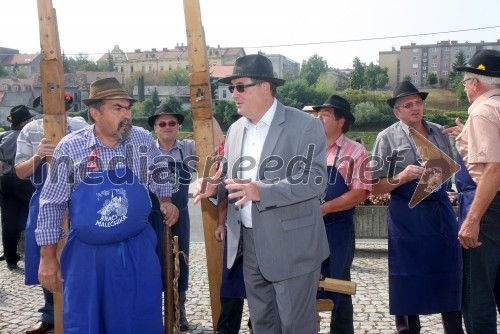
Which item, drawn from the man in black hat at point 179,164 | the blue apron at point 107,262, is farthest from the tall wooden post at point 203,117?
the blue apron at point 107,262

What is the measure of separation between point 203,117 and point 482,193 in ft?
8.14

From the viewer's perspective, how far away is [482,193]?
340cm

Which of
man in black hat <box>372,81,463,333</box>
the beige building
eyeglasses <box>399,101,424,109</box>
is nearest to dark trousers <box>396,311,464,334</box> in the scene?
man in black hat <box>372,81,463,333</box>

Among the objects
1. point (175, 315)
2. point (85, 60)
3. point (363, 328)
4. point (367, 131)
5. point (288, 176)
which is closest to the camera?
point (288, 176)

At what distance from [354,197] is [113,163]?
6.60 feet

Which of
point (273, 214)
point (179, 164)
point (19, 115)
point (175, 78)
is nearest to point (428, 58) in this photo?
point (175, 78)

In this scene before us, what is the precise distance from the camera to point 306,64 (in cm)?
14538

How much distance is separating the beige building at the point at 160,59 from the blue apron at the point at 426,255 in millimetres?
136340

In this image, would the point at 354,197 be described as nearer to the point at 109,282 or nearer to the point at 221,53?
the point at 109,282

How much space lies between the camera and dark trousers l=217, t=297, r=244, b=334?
14.7 feet

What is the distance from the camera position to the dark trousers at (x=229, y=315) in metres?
4.47

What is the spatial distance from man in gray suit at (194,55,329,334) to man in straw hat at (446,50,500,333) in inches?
43.0

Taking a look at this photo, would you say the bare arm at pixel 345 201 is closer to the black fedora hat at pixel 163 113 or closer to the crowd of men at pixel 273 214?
the crowd of men at pixel 273 214

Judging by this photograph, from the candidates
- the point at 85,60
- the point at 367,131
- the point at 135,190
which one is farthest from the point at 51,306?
the point at 85,60
